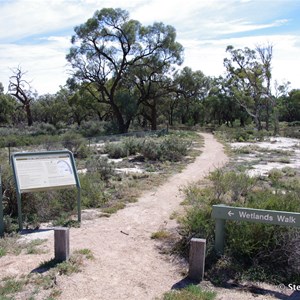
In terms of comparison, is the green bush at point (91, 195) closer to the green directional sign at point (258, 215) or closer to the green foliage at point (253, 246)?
the green foliage at point (253, 246)

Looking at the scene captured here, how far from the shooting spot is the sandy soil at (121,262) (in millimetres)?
4406

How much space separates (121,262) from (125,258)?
0.55 ft

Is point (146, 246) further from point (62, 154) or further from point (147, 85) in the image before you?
point (147, 85)

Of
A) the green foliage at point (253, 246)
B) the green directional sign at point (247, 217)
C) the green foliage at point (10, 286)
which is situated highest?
the green directional sign at point (247, 217)

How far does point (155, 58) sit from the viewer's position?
36219 mm

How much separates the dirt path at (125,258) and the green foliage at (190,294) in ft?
0.65

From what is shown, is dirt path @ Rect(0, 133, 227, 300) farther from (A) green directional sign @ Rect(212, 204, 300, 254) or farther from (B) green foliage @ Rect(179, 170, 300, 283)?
(A) green directional sign @ Rect(212, 204, 300, 254)

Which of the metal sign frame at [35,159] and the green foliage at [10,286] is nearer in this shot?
the green foliage at [10,286]

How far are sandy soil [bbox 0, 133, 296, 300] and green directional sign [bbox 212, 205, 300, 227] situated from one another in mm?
963

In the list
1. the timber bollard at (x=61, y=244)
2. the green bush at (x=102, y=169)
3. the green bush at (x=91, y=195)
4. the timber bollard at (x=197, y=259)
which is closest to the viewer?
→ the timber bollard at (x=197, y=259)

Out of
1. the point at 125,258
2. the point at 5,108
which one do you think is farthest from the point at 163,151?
the point at 5,108

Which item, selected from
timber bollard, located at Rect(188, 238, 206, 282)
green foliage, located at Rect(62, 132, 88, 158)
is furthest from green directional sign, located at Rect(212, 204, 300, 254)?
green foliage, located at Rect(62, 132, 88, 158)

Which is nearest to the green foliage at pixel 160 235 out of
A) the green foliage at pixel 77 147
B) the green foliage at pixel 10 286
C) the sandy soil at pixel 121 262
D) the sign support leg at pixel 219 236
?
the sandy soil at pixel 121 262

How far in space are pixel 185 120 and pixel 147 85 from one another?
105 ft
